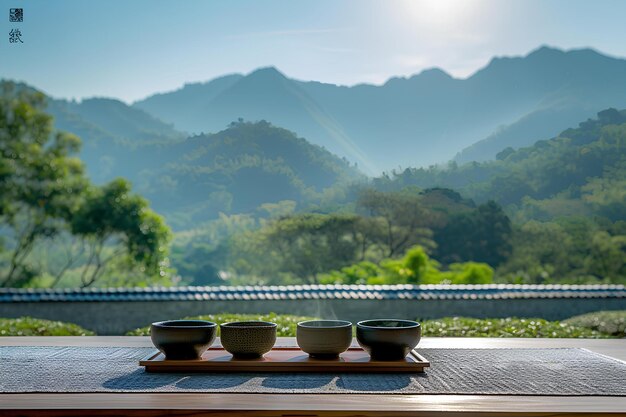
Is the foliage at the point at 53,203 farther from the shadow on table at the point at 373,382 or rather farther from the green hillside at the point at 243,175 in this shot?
the shadow on table at the point at 373,382

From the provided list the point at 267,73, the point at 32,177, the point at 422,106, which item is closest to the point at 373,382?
the point at 32,177

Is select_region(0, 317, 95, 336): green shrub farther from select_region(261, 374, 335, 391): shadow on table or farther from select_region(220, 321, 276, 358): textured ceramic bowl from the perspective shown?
select_region(261, 374, 335, 391): shadow on table

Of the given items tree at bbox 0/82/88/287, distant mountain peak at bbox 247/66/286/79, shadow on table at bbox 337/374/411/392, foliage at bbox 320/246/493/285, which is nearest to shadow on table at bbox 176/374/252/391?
shadow on table at bbox 337/374/411/392

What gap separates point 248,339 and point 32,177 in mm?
13013

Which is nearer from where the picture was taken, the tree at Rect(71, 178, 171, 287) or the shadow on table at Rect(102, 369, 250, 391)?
→ the shadow on table at Rect(102, 369, 250, 391)

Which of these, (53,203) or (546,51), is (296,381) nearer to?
(53,203)

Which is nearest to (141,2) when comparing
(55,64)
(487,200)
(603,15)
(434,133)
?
(55,64)

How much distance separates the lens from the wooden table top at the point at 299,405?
4.21ft

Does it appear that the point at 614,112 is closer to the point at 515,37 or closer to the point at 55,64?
the point at 515,37

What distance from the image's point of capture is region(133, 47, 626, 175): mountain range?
1978 cm

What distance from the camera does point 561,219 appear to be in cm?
1767

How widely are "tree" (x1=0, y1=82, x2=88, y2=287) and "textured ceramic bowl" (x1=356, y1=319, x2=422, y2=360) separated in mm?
12498

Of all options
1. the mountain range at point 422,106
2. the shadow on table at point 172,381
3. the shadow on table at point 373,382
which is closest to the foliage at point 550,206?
the mountain range at point 422,106

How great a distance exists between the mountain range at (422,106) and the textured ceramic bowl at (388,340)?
17.8m
